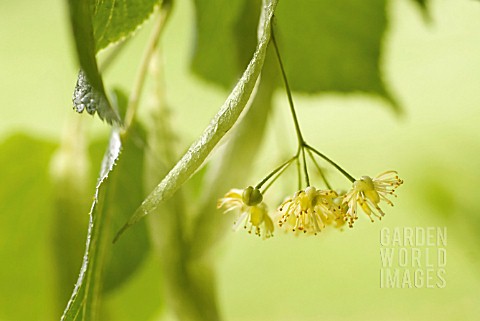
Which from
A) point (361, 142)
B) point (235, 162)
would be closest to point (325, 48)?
point (235, 162)

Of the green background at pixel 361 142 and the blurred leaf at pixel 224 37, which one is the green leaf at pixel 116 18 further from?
the green background at pixel 361 142

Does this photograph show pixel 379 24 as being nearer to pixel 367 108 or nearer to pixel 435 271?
pixel 435 271

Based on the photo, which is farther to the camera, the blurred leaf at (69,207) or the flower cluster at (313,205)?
the blurred leaf at (69,207)

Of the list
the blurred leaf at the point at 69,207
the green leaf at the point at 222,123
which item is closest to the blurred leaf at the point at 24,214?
the blurred leaf at the point at 69,207

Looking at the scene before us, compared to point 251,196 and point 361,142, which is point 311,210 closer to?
point 251,196

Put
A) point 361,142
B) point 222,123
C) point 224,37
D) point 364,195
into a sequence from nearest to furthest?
point 222,123 → point 364,195 → point 224,37 → point 361,142

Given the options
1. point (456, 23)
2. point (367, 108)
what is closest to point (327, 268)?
point (367, 108)
